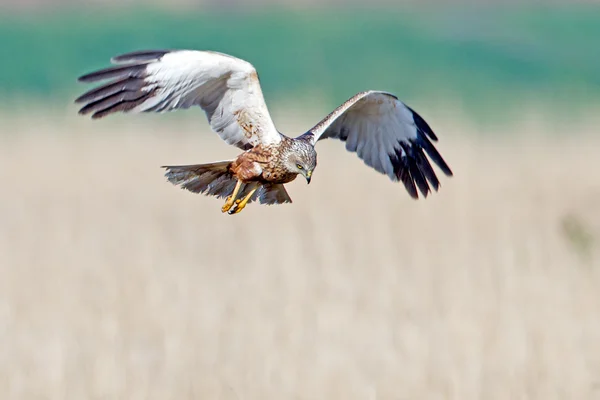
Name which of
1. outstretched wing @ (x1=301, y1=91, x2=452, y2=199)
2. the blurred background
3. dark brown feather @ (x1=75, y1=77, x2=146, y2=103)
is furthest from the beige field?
dark brown feather @ (x1=75, y1=77, x2=146, y2=103)

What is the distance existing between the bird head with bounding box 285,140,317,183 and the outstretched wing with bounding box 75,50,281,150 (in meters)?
0.17

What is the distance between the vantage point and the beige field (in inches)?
258

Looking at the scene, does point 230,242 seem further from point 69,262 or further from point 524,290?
point 524,290

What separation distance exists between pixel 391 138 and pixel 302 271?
1.41 meters

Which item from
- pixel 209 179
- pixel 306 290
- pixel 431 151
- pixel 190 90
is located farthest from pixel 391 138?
pixel 190 90

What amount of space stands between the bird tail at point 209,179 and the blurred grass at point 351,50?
12791mm

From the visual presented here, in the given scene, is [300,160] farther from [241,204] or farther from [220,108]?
[220,108]

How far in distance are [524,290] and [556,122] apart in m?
8.32

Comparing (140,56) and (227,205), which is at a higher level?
(140,56)

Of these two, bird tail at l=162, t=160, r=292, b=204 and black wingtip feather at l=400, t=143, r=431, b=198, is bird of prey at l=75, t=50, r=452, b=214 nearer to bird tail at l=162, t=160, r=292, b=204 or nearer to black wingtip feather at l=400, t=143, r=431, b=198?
bird tail at l=162, t=160, r=292, b=204

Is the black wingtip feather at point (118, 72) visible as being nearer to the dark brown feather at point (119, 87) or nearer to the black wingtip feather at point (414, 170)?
the dark brown feather at point (119, 87)

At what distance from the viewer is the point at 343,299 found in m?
7.58

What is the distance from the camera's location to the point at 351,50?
922 inches

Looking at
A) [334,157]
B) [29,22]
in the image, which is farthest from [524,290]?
[29,22]
